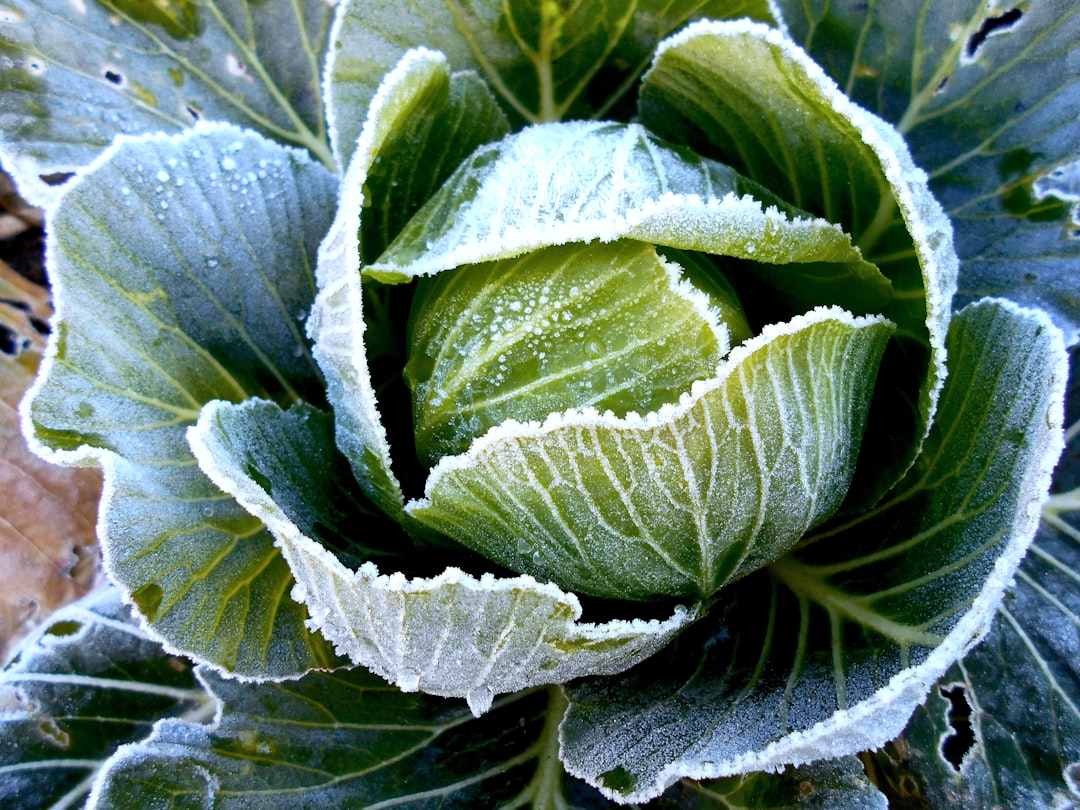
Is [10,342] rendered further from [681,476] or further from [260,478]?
[681,476]

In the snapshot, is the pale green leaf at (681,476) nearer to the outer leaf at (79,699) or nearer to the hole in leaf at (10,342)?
the outer leaf at (79,699)

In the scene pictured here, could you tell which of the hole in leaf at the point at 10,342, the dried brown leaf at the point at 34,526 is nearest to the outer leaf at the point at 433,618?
the dried brown leaf at the point at 34,526

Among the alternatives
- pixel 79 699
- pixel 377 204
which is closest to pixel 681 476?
pixel 377 204

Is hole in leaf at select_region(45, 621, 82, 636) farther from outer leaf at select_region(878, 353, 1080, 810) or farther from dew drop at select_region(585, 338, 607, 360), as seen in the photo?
outer leaf at select_region(878, 353, 1080, 810)

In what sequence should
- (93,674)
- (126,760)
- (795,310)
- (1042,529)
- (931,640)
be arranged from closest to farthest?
(931,640) < (126,760) < (795,310) < (1042,529) < (93,674)

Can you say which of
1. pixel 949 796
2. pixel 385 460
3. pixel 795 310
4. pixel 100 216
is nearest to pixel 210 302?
pixel 100 216

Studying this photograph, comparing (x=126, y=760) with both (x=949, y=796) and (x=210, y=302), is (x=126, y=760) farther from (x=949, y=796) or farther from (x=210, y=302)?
(x=949, y=796)

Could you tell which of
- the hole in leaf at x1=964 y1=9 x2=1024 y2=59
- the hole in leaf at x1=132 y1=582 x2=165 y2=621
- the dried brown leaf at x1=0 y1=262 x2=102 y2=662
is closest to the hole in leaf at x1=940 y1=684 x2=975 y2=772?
the hole in leaf at x1=964 y1=9 x2=1024 y2=59
